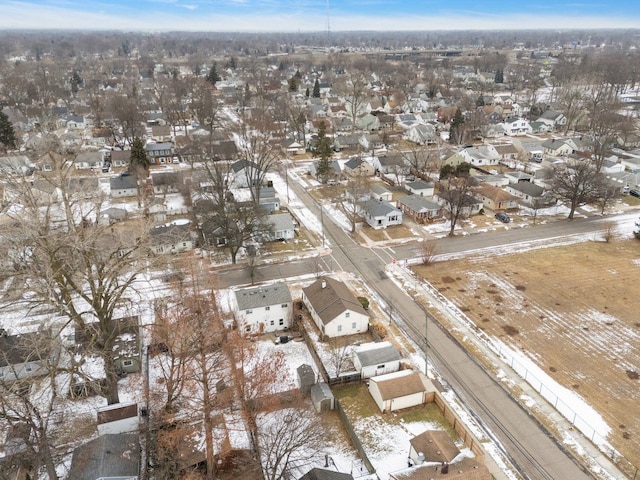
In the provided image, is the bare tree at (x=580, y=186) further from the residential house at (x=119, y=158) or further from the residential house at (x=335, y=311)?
the residential house at (x=119, y=158)

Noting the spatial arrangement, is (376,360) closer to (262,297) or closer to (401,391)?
(401,391)

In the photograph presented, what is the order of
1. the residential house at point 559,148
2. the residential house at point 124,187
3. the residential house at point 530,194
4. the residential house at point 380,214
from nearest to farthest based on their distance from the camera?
Answer: the residential house at point 380,214 < the residential house at point 530,194 < the residential house at point 124,187 < the residential house at point 559,148

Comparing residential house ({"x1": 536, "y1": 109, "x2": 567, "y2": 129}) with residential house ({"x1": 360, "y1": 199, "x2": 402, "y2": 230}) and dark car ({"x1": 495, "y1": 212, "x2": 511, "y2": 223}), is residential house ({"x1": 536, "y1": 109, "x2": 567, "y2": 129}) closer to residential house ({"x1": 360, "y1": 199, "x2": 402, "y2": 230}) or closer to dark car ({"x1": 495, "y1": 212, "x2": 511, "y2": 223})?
dark car ({"x1": 495, "y1": 212, "x2": 511, "y2": 223})

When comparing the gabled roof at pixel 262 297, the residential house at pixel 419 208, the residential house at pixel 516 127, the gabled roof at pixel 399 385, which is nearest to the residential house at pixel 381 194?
the residential house at pixel 419 208

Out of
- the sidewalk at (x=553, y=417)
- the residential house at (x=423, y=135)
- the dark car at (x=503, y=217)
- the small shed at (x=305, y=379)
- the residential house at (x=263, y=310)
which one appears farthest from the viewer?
the residential house at (x=423, y=135)

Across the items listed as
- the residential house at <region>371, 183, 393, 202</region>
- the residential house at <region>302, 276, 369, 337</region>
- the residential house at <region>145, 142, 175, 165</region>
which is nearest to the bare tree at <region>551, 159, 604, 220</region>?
the residential house at <region>371, 183, 393, 202</region>

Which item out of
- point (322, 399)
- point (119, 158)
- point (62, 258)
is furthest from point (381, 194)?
point (119, 158)

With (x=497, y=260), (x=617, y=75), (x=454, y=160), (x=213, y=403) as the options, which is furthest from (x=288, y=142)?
(x=617, y=75)
